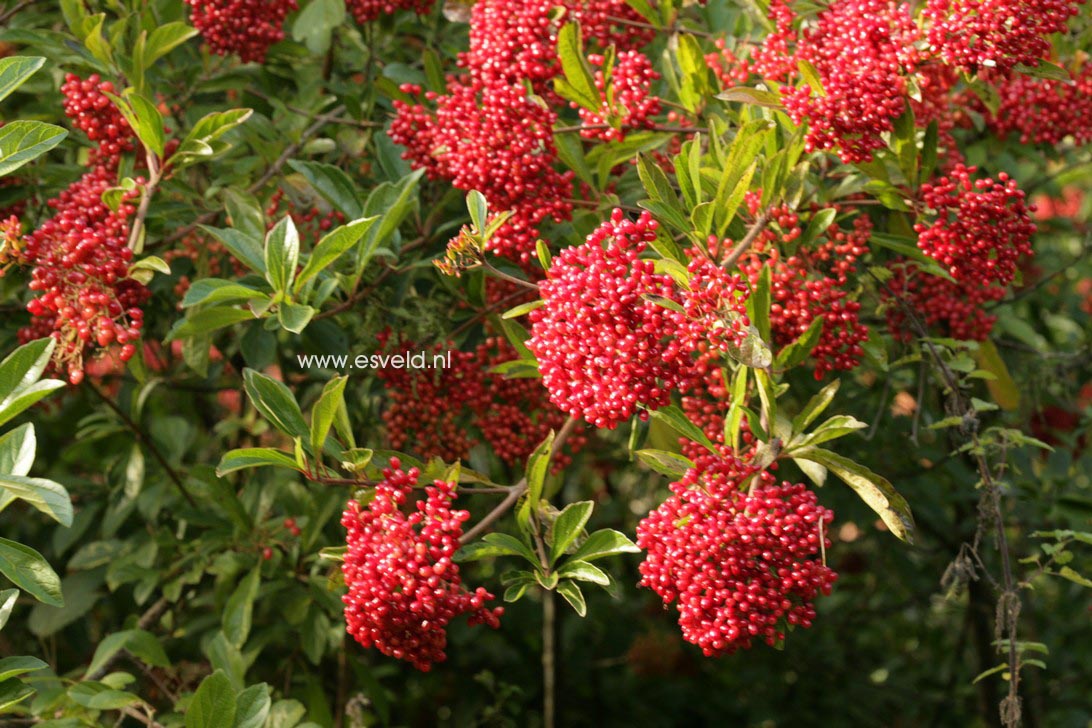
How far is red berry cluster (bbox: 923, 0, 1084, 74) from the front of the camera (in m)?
2.07

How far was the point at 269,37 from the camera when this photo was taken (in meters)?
2.75

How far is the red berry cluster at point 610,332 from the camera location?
1830 mm

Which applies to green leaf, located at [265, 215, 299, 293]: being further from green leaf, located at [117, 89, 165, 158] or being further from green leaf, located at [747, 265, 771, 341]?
green leaf, located at [747, 265, 771, 341]

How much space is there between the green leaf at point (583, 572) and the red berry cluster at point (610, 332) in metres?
0.24

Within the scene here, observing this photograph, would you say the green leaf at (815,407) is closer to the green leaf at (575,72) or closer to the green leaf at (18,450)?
the green leaf at (575,72)

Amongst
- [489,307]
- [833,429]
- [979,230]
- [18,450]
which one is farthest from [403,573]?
[979,230]

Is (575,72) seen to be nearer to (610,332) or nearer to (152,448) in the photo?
(610,332)

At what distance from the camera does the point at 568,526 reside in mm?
2041

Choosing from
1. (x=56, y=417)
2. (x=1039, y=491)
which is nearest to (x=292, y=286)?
(x=56, y=417)

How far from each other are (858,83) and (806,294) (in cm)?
38

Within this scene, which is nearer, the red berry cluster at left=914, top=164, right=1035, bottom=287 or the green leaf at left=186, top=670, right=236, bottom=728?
the green leaf at left=186, top=670, right=236, bottom=728

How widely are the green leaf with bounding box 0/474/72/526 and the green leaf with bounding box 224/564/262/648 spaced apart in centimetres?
95

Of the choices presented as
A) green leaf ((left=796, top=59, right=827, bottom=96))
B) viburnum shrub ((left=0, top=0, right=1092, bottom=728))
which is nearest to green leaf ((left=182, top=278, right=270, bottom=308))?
viburnum shrub ((left=0, top=0, right=1092, bottom=728))

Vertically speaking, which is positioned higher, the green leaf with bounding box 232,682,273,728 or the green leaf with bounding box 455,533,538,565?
the green leaf with bounding box 455,533,538,565
